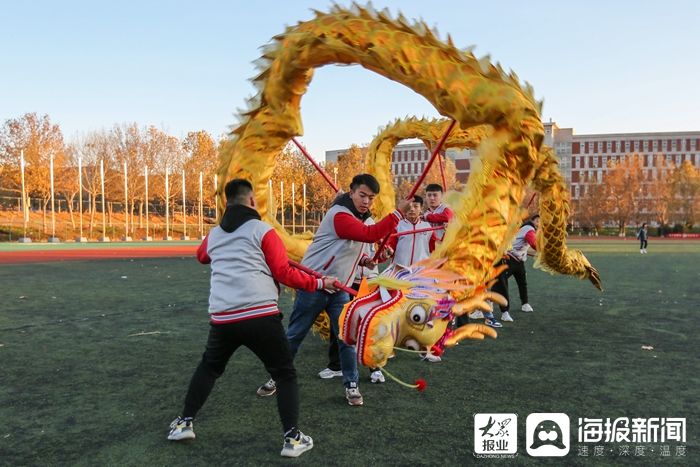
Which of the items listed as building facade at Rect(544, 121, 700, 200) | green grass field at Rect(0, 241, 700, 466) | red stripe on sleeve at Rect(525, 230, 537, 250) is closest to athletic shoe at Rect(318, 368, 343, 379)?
green grass field at Rect(0, 241, 700, 466)

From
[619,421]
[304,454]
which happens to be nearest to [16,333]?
[304,454]

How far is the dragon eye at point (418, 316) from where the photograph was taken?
9.72 feet

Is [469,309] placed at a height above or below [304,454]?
above

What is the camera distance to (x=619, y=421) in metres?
3.79

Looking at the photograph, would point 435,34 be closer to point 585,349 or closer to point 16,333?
point 585,349

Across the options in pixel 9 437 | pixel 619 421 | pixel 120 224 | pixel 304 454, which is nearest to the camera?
pixel 304 454

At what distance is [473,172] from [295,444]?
2.02 meters

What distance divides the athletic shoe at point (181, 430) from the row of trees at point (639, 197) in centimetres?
6266

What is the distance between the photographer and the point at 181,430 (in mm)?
3395

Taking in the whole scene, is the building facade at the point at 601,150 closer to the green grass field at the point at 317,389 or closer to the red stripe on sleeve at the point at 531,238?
the red stripe on sleeve at the point at 531,238

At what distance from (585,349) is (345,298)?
3.20 m

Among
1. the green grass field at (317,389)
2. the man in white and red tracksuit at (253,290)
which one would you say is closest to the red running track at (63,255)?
the green grass field at (317,389)

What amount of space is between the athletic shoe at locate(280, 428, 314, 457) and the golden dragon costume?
0.74 metres

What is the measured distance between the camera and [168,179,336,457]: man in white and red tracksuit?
10.5 ft
